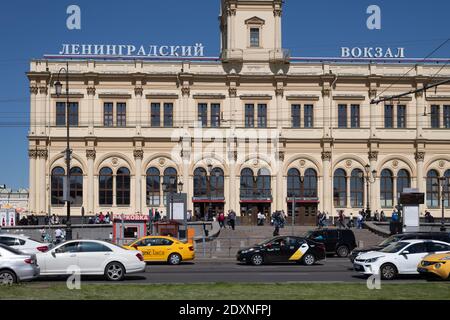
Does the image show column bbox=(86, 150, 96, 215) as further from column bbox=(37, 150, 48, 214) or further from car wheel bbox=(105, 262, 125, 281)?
car wheel bbox=(105, 262, 125, 281)

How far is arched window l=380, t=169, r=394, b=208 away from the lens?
69125 millimetres

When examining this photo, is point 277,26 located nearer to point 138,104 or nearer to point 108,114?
point 138,104

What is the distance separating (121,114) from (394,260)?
4706cm

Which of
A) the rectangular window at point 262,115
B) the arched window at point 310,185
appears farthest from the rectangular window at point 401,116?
the rectangular window at point 262,115

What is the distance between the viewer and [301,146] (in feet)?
225

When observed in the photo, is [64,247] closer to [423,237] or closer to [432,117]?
[423,237]

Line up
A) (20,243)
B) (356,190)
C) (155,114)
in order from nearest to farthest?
(20,243) → (155,114) → (356,190)

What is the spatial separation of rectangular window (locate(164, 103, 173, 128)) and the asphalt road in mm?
35311

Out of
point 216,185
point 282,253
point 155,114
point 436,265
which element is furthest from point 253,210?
point 436,265

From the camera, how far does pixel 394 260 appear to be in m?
24.8

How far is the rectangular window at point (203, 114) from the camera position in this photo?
223 ft

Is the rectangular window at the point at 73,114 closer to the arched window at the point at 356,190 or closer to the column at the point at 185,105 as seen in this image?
the column at the point at 185,105

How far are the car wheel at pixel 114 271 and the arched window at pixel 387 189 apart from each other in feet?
162
